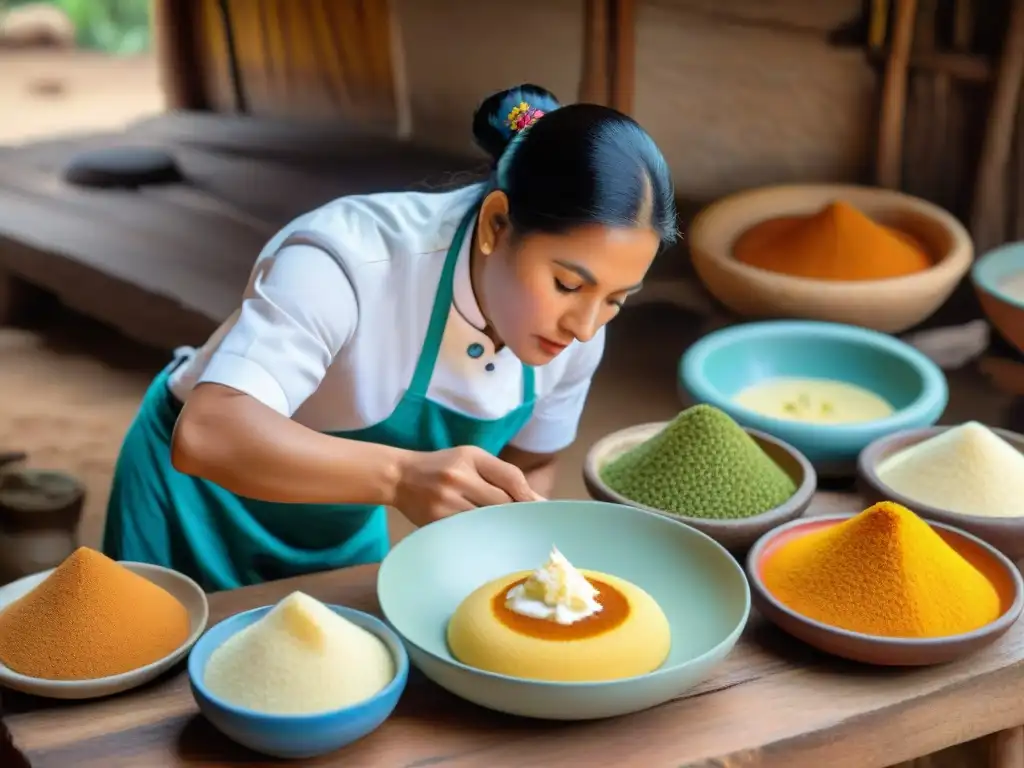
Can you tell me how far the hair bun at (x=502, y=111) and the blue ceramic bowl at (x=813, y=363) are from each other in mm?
587

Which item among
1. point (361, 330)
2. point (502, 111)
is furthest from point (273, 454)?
point (502, 111)

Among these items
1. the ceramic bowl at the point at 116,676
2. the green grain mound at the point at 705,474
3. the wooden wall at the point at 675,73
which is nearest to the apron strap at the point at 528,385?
the green grain mound at the point at 705,474

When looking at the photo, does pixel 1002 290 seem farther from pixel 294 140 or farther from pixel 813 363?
pixel 294 140

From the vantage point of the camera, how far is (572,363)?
1.87m

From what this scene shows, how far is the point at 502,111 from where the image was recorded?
61.0 inches

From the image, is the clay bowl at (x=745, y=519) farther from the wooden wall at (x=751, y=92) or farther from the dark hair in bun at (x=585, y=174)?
the wooden wall at (x=751, y=92)

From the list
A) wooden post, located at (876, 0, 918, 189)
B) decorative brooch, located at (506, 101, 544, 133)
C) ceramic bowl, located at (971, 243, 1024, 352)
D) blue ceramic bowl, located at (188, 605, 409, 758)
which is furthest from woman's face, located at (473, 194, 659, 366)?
wooden post, located at (876, 0, 918, 189)

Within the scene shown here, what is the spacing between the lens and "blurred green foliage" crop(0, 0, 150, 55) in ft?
31.2

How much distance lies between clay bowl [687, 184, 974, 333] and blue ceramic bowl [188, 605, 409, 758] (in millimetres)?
1787

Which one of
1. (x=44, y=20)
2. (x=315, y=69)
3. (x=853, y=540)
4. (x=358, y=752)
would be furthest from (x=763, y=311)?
(x=44, y=20)

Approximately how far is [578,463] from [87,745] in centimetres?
233

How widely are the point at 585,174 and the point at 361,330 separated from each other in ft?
1.29

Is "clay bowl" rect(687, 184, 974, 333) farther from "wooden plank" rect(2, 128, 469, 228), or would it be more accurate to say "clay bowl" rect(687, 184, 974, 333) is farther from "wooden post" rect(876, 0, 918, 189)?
"wooden plank" rect(2, 128, 469, 228)

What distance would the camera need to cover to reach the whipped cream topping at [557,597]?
4.10 ft
